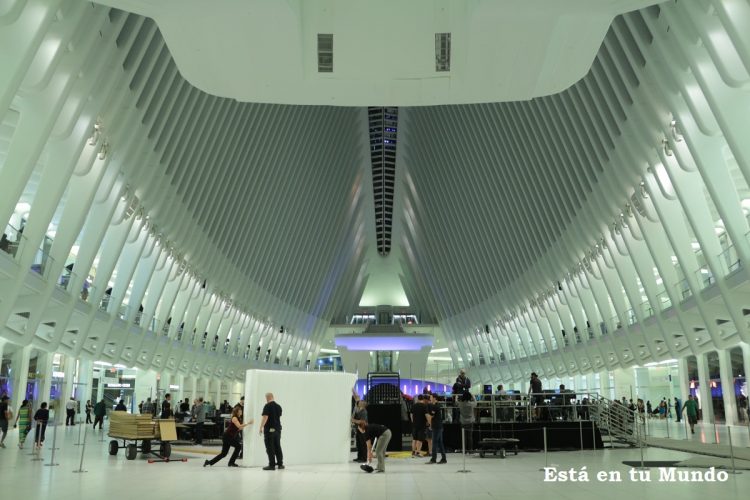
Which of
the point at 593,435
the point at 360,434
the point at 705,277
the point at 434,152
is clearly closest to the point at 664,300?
the point at 705,277

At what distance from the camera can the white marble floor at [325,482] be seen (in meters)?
9.16

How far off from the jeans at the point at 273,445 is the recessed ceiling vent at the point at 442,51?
724 centimetres

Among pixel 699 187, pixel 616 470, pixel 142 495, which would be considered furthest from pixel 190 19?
pixel 699 187

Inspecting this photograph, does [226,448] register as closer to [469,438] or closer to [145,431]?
[145,431]

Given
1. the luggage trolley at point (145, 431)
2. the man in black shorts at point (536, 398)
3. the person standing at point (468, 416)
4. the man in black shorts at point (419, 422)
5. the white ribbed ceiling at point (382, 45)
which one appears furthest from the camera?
the man in black shorts at point (536, 398)

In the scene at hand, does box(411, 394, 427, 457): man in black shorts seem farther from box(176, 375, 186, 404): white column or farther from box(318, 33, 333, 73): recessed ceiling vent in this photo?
box(176, 375, 186, 404): white column

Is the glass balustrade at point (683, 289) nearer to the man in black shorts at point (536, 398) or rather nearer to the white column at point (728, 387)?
the white column at point (728, 387)

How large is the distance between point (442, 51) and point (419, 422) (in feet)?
30.0

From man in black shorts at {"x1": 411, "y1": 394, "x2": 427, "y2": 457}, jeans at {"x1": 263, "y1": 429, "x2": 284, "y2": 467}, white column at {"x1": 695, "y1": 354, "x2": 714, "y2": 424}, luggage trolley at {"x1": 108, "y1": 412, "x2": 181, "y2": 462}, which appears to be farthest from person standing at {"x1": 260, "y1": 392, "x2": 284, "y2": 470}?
white column at {"x1": 695, "y1": 354, "x2": 714, "y2": 424}

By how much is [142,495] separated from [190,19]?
21.7 feet

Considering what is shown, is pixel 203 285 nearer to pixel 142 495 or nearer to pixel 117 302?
pixel 117 302

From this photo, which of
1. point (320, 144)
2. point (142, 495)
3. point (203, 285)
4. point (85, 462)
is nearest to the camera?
point (142, 495)

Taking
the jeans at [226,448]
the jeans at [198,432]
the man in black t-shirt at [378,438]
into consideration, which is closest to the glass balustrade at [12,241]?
the jeans at [198,432]

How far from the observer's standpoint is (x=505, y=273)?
42469mm
